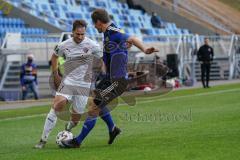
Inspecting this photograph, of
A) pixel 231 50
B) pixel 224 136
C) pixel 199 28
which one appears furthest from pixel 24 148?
pixel 199 28

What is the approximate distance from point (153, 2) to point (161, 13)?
950 millimetres

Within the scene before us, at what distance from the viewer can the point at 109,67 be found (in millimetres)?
10562

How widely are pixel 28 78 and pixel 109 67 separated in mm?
16489

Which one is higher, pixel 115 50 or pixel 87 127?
pixel 115 50

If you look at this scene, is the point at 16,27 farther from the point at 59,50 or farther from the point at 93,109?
the point at 93,109

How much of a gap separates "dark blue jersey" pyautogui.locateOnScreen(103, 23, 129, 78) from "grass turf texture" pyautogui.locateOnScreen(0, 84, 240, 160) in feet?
3.66

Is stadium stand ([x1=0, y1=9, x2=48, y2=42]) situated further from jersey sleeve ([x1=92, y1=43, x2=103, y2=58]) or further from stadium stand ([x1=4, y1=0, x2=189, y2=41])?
jersey sleeve ([x1=92, y1=43, x2=103, y2=58])

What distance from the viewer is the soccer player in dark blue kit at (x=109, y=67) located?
10492mm

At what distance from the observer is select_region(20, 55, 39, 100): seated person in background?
87.5 feet

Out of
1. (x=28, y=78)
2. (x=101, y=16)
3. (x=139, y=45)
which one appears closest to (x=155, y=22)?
(x=28, y=78)

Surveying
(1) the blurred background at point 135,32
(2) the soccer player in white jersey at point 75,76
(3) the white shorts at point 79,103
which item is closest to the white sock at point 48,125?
(2) the soccer player in white jersey at point 75,76

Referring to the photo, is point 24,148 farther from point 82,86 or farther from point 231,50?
point 231,50

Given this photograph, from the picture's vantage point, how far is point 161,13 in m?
49.1

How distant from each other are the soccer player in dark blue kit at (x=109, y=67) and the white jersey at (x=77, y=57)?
42cm
